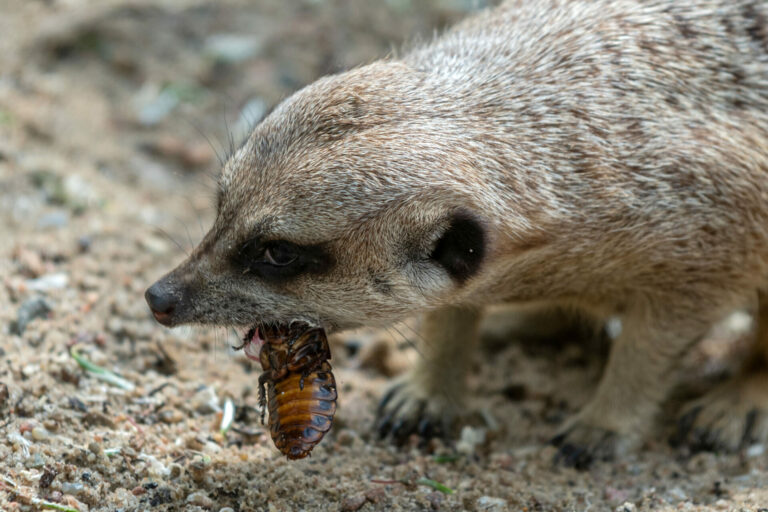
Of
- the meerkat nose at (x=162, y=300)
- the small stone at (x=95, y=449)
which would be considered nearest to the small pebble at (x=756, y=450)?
the meerkat nose at (x=162, y=300)

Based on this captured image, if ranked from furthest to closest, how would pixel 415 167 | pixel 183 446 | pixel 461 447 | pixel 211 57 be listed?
pixel 211 57, pixel 461 447, pixel 183 446, pixel 415 167

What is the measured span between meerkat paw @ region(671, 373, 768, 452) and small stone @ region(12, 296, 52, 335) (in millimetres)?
3460

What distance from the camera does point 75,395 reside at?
417 centimetres

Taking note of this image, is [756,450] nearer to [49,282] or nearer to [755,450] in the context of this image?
[755,450]

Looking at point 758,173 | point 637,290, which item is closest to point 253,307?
point 637,290

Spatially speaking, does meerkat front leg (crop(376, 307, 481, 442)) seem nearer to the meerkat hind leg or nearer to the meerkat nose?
the meerkat hind leg

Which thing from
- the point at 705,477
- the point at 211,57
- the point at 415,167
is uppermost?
the point at 211,57

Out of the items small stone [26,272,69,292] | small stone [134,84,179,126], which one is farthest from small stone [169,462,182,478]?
small stone [134,84,179,126]

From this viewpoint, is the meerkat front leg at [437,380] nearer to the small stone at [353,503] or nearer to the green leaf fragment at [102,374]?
the small stone at [353,503]

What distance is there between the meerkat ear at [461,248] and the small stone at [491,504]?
0.96m

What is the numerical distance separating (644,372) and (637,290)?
0.52 meters

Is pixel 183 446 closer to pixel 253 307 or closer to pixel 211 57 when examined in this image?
pixel 253 307

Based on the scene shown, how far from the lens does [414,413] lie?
4945 mm

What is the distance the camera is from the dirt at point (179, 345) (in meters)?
3.83
